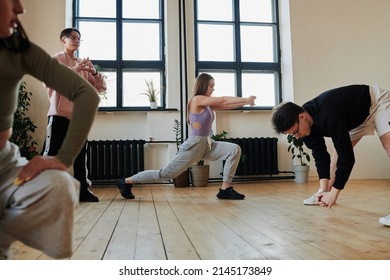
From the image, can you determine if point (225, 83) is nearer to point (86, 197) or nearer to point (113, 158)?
point (113, 158)

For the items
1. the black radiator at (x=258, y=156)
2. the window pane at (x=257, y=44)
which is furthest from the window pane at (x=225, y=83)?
the black radiator at (x=258, y=156)

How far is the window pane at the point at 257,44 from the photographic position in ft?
14.4

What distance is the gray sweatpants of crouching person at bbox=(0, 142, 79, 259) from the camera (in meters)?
0.59

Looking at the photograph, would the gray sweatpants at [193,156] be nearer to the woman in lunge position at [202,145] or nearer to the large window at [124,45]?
the woman in lunge position at [202,145]

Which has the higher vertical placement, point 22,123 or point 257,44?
point 257,44

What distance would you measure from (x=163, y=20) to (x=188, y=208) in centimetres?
281

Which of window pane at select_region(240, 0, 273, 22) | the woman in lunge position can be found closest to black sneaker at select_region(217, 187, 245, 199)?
the woman in lunge position

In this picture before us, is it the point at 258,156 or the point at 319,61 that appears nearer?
the point at 258,156

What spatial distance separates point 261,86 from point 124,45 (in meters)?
1.72

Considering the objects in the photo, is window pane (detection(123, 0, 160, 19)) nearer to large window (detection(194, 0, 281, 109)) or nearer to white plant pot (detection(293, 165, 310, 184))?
large window (detection(194, 0, 281, 109))

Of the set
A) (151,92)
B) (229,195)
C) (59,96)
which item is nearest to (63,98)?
(59,96)

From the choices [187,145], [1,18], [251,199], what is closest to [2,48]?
[1,18]

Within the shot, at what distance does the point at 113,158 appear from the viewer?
3756 millimetres

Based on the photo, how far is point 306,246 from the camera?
1.14m
